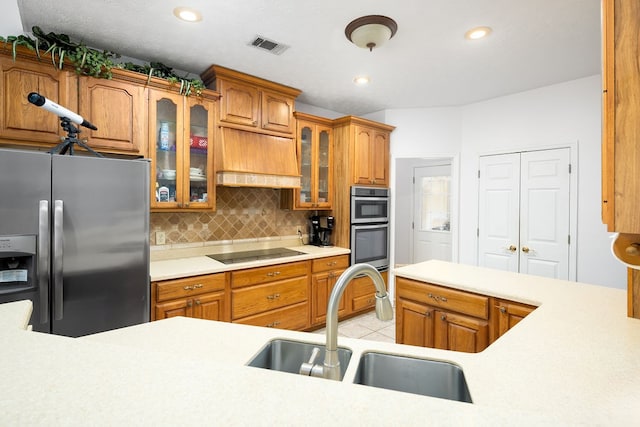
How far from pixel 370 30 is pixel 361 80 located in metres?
1.03

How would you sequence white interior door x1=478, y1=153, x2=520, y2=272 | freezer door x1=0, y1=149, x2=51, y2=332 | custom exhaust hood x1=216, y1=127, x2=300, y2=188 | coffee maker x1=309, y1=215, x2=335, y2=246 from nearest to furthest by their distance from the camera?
freezer door x1=0, y1=149, x2=51, y2=332, custom exhaust hood x1=216, y1=127, x2=300, y2=188, white interior door x1=478, y1=153, x2=520, y2=272, coffee maker x1=309, y1=215, x2=335, y2=246

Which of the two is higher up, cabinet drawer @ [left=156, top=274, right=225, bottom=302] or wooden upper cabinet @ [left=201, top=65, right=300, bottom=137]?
wooden upper cabinet @ [left=201, top=65, right=300, bottom=137]

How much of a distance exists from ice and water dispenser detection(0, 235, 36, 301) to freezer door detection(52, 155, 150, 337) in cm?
10

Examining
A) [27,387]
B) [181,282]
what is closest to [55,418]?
[27,387]

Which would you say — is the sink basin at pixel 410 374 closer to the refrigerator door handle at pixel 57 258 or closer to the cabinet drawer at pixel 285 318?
the refrigerator door handle at pixel 57 258

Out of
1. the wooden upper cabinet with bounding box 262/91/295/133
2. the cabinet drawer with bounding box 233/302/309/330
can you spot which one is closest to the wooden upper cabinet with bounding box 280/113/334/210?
the wooden upper cabinet with bounding box 262/91/295/133

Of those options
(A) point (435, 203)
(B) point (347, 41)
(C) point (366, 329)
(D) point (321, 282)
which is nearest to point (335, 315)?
(B) point (347, 41)

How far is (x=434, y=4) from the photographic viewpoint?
6.24ft

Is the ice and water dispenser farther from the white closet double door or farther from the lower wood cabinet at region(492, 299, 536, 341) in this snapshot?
the white closet double door

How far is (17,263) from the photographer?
1667mm

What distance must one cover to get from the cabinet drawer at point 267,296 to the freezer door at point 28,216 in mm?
1294

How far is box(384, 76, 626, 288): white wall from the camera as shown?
Answer: 9.74ft

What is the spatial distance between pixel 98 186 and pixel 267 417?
1.92m

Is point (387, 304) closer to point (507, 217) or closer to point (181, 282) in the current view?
point (181, 282)
